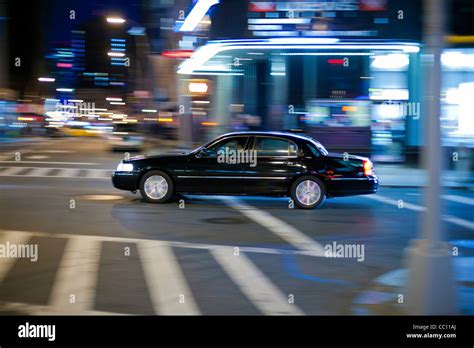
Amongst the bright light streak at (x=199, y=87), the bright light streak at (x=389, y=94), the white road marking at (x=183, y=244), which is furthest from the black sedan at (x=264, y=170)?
the bright light streak at (x=199, y=87)

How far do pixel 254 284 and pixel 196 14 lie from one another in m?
20.1

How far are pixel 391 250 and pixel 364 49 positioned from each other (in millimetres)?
14386

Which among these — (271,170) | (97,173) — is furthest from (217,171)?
(97,173)

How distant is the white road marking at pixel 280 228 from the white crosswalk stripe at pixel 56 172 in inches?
283

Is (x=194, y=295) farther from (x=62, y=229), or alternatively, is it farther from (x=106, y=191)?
(x=106, y=191)

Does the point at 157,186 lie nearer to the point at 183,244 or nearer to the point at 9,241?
the point at 183,244

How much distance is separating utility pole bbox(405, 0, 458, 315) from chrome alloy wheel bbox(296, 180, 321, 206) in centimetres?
779

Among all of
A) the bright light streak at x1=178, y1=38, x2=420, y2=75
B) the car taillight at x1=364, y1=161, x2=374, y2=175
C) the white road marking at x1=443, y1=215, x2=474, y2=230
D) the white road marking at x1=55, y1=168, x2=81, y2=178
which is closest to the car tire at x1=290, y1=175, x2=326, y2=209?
the car taillight at x1=364, y1=161, x2=374, y2=175

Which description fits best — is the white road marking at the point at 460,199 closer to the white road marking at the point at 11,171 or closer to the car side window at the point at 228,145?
the car side window at the point at 228,145

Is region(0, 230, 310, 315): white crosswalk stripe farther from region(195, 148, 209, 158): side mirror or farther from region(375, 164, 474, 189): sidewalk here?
region(375, 164, 474, 189): sidewalk

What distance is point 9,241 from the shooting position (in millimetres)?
10742

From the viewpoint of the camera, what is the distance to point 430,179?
6613 millimetres

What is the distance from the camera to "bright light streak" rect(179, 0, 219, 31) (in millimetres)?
25881

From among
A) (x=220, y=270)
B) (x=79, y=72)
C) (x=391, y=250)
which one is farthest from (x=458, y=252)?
(x=79, y=72)
